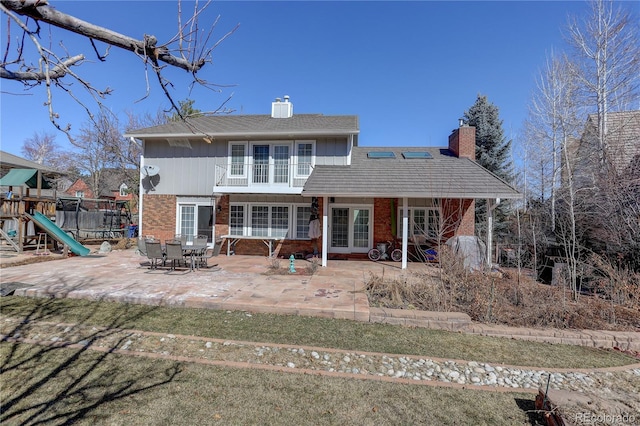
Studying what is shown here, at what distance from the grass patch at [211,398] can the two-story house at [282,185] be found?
930 cm

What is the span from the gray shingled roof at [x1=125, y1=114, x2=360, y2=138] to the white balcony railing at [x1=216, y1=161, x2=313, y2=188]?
4.84ft

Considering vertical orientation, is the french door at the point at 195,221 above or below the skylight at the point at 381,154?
below

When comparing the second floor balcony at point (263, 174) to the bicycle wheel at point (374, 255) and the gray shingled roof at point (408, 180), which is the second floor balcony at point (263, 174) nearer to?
the gray shingled roof at point (408, 180)

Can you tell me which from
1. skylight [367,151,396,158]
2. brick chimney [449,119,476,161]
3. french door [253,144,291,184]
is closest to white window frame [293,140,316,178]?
french door [253,144,291,184]

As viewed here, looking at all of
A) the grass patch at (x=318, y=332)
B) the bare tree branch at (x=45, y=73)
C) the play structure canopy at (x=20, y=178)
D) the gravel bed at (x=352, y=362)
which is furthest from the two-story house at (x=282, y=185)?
the bare tree branch at (x=45, y=73)

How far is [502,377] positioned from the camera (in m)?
4.10

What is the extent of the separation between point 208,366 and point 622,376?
576 cm

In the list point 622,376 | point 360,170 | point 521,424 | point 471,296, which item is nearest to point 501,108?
point 360,170

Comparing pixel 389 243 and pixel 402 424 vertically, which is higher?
pixel 389 243

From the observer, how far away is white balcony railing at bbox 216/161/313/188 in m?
13.9

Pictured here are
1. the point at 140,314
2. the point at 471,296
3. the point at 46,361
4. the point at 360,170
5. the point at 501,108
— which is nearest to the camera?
the point at 46,361

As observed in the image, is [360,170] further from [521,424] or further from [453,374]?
[521,424]

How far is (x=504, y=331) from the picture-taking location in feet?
18.6

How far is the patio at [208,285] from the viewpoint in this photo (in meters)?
6.61
